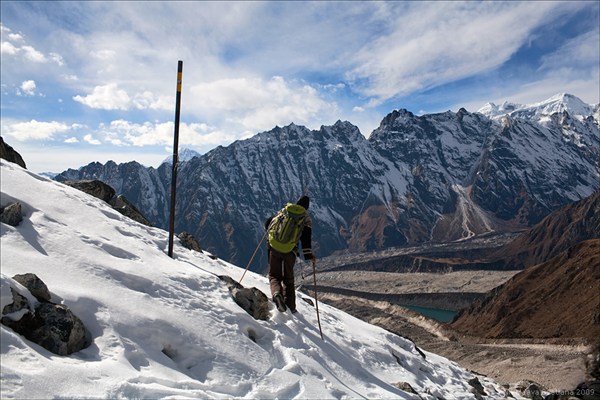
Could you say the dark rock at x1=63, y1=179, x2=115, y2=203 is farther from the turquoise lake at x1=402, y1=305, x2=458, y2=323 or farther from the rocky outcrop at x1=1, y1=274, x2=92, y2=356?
the turquoise lake at x1=402, y1=305, x2=458, y2=323

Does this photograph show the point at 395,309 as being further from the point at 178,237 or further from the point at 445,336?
the point at 178,237

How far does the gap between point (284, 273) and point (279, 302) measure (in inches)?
34.6

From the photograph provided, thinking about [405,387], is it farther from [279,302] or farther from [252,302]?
[252,302]

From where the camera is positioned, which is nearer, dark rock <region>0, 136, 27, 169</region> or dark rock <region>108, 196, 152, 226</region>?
dark rock <region>108, 196, 152, 226</region>

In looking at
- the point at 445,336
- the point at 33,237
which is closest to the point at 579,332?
the point at 445,336

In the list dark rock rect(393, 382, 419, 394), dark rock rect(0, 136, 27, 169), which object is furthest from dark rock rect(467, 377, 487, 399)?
dark rock rect(0, 136, 27, 169)

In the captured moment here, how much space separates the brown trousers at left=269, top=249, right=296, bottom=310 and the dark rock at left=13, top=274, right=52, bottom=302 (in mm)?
5770

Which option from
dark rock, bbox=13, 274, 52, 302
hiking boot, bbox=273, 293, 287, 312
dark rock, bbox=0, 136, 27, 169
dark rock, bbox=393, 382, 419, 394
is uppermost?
dark rock, bbox=0, 136, 27, 169

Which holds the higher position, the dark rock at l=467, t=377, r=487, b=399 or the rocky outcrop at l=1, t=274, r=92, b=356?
the rocky outcrop at l=1, t=274, r=92, b=356

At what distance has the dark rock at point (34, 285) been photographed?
6738 mm

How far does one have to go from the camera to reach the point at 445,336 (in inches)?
2238

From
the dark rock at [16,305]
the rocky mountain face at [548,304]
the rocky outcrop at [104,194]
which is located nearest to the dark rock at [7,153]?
the rocky outcrop at [104,194]

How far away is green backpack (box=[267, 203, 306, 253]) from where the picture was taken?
11.3m

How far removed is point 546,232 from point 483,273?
36.3m
